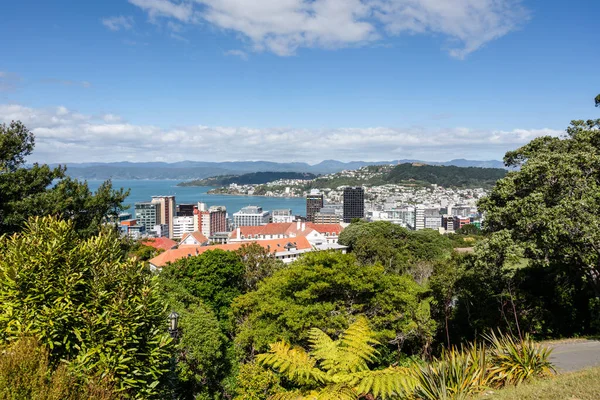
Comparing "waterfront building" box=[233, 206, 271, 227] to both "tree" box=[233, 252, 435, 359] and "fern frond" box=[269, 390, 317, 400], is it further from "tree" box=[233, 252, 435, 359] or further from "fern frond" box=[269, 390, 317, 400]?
"fern frond" box=[269, 390, 317, 400]

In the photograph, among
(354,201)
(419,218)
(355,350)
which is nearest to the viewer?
(355,350)

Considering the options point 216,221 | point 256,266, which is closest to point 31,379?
point 256,266

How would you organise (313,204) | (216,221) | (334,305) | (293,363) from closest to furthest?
(293,363) → (334,305) → (216,221) → (313,204)

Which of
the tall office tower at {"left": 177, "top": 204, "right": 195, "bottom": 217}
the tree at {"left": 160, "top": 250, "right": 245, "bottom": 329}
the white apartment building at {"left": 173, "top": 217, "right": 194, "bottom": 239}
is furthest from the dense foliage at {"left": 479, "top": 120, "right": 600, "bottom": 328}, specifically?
the tall office tower at {"left": 177, "top": 204, "right": 195, "bottom": 217}

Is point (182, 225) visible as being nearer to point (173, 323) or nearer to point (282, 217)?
point (282, 217)

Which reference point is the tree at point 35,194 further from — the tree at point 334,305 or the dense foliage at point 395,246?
the dense foliage at point 395,246

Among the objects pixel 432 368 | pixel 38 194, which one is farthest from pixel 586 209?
pixel 38 194

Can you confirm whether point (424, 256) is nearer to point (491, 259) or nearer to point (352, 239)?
point (352, 239)

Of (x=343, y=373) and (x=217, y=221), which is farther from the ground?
(x=343, y=373)
